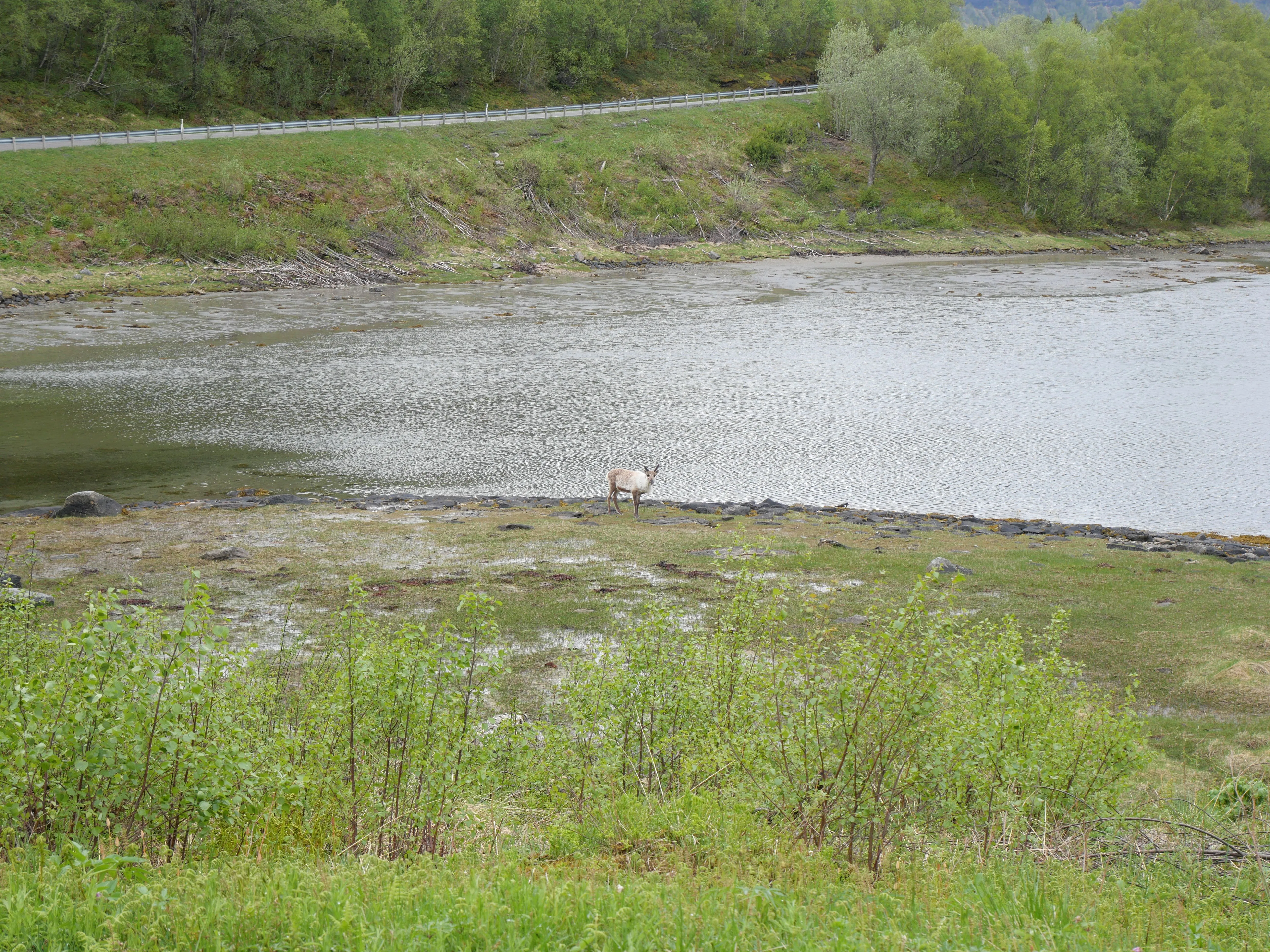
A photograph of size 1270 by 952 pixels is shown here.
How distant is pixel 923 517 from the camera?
87.6 feet

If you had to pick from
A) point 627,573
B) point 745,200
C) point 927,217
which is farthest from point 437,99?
point 627,573

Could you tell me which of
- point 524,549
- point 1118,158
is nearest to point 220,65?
point 524,549

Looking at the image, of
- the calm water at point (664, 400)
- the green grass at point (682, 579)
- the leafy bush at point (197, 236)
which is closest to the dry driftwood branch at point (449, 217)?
the calm water at point (664, 400)

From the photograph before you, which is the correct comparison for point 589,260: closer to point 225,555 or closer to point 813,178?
point 813,178

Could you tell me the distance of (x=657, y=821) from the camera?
8211mm

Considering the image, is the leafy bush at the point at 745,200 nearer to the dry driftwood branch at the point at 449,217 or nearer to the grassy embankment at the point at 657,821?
the dry driftwood branch at the point at 449,217

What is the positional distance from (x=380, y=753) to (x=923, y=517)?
19966 millimetres

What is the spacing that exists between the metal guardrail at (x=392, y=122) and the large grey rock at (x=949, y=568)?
6864 centimetres

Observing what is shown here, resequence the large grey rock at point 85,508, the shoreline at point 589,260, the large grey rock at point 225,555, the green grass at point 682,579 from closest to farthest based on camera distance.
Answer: the green grass at point 682,579, the large grey rock at point 225,555, the large grey rock at point 85,508, the shoreline at point 589,260

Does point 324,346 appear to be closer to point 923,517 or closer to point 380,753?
point 923,517

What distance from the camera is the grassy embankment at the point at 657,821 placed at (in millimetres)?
5801

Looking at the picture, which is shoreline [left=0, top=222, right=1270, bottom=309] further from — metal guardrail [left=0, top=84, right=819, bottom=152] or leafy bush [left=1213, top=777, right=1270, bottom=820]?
leafy bush [left=1213, top=777, right=1270, bottom=820]

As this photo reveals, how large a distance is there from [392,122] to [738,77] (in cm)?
6715

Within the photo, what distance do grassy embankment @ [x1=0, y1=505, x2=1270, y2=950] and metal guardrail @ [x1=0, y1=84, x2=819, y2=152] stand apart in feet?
188
